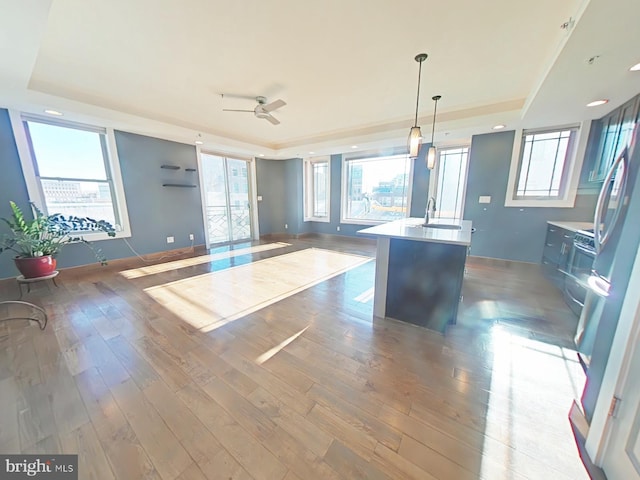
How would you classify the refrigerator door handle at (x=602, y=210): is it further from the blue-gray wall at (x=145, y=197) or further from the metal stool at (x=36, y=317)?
the blue-gray wall at (x=145, y=197)

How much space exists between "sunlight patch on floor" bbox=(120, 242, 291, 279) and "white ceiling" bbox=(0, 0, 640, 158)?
2.35m

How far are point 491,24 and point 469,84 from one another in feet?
3.49

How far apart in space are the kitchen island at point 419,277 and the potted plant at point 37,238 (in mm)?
3847

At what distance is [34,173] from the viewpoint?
10.5 feet

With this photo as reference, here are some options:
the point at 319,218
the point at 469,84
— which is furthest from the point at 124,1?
the point at 319,218

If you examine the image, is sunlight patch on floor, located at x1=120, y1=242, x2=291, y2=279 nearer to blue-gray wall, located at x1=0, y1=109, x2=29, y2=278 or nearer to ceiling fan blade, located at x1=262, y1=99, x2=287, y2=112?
blue-gray wall, located at x1=0, y1=109, x2=29, y2=278

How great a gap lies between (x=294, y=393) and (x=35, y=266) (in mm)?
3675

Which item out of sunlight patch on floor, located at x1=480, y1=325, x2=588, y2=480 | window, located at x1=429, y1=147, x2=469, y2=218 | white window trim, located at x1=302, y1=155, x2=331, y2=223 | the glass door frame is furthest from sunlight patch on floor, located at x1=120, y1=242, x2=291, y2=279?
sunlight patch on floor, located at x1=480, y1=325, x2=588, y2=480

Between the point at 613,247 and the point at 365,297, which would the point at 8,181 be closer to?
the point at 365,297

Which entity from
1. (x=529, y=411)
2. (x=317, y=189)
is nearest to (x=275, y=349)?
(x=529, y=411)

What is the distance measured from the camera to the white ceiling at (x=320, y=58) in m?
1.66

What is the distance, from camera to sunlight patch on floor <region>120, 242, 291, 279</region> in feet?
12.3

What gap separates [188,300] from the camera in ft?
9.07

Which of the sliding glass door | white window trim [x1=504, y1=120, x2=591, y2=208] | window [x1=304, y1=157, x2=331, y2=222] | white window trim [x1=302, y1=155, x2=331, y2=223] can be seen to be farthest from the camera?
window [x1=304, y1=157, x2=331, y2=222]
